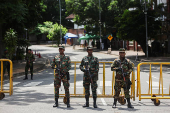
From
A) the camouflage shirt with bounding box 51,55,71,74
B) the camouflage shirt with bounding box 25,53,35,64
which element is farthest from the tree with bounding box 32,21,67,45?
the camouflage shirt with bounding box 51,55,71,74

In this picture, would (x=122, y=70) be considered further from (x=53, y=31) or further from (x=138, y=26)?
(x=53, y=31)

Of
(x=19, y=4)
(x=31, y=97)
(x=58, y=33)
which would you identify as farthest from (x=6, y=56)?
(x=58, y=33)

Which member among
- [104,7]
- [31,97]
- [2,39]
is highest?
[104,7]

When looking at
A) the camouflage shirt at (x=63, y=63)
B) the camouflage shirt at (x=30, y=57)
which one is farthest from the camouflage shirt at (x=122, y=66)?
the camouflage shirt at (x=30, y=57)

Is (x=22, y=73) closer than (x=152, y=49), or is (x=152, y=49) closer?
(x=22, y=73)

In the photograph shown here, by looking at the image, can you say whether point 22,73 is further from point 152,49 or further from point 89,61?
point 152,49

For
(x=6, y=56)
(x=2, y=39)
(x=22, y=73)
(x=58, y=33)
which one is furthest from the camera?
(x=58, y=33)

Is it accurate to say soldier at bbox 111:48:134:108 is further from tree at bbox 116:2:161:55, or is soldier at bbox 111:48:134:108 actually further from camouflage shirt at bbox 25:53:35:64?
tree at bbox 116:2:161:55

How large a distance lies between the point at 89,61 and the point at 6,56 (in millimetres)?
9466

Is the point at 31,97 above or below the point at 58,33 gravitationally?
below

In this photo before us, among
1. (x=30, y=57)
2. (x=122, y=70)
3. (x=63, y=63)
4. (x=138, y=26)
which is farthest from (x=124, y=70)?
(x=138, y=26)

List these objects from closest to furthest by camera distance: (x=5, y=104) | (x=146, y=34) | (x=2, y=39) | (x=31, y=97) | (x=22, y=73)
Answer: (x=5, y=104) < (x=31, y=97) < (x=22, y=73) < (x=2, y=39) < (x=146, y=34)

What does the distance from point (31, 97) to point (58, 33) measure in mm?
68331

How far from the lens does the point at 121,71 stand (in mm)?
9625
